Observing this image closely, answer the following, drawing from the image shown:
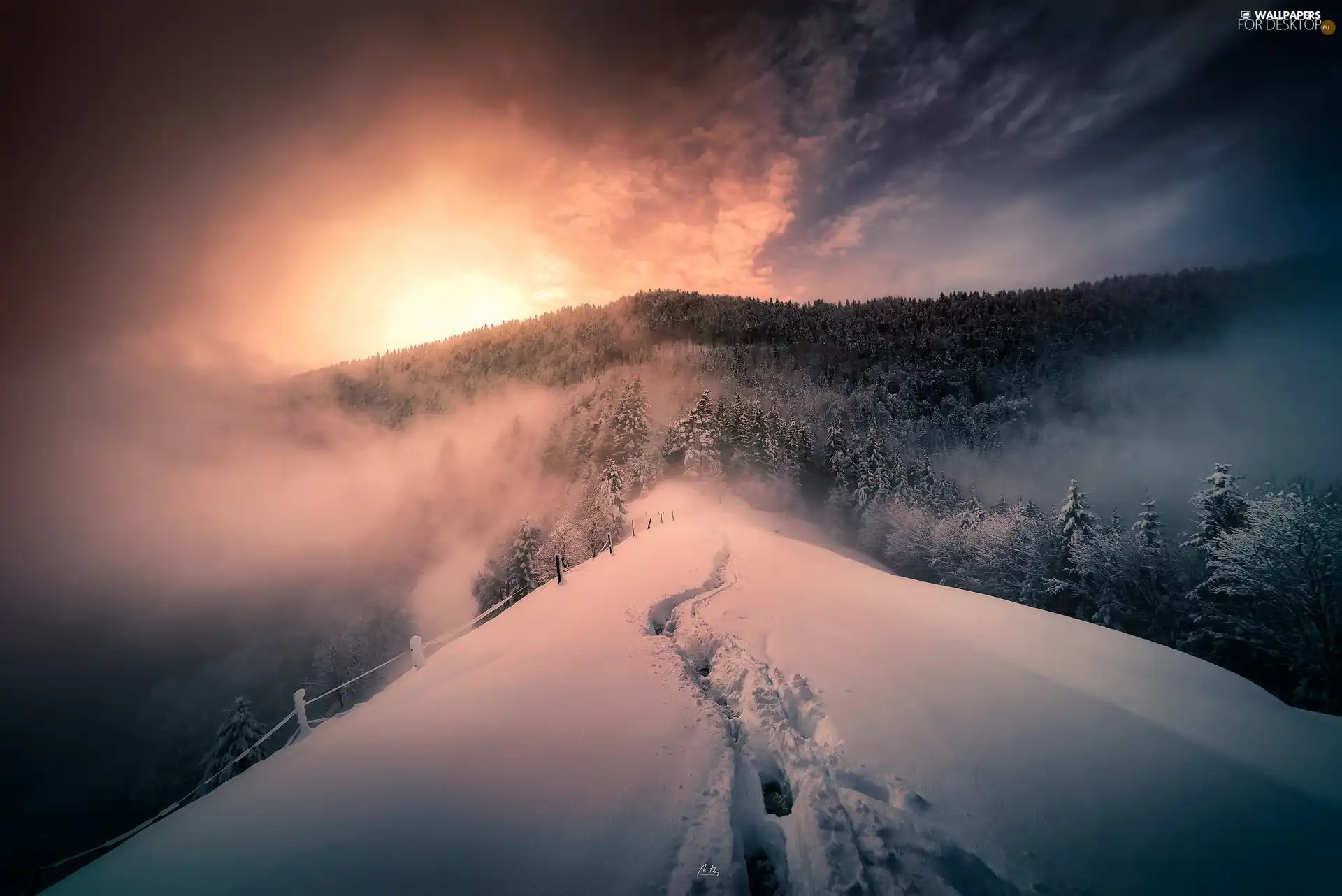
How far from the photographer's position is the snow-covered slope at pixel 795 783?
445 cm

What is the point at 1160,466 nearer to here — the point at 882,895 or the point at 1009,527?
the point at 1009,527

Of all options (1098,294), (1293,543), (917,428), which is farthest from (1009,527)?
(1098,294)

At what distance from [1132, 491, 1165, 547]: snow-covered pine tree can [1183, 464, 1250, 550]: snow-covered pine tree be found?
7.58 ft

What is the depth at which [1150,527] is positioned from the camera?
3275 cm

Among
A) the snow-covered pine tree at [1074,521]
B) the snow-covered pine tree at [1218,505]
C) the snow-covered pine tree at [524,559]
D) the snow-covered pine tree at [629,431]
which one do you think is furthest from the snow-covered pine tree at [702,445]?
the snow-covered pine tree at [1218,505]

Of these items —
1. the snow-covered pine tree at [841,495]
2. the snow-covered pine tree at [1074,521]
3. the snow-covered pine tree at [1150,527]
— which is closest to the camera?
the snow-covered pine tree at [1150,527]

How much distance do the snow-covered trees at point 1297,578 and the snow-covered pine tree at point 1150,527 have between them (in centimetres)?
703

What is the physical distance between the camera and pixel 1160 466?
Answer: 289 feet

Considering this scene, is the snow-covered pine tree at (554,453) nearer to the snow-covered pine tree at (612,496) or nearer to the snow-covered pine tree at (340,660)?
the snow-covered pine tree at (612,496)

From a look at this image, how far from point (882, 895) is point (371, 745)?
7042 millimetres

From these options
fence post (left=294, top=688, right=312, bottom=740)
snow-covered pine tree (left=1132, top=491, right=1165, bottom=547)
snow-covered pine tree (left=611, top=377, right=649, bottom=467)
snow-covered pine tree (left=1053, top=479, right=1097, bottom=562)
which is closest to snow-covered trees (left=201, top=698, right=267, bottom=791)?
fence post (left=294, top=688, right=312, bottom=740)

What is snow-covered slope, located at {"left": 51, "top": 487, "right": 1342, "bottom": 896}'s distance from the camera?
445cm

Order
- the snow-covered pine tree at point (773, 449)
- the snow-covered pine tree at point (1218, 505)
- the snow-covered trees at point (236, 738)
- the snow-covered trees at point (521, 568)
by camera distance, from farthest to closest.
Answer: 1. the snow-covered pine tree at point (773, 449)
2. the snow-covered trees at point (521, 568)
3. the snow-covered pine tree at point (1218, 505)
4. the snow-covered trees at point (236, 738)

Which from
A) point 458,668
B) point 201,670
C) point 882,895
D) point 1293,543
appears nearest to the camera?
point 882,895
